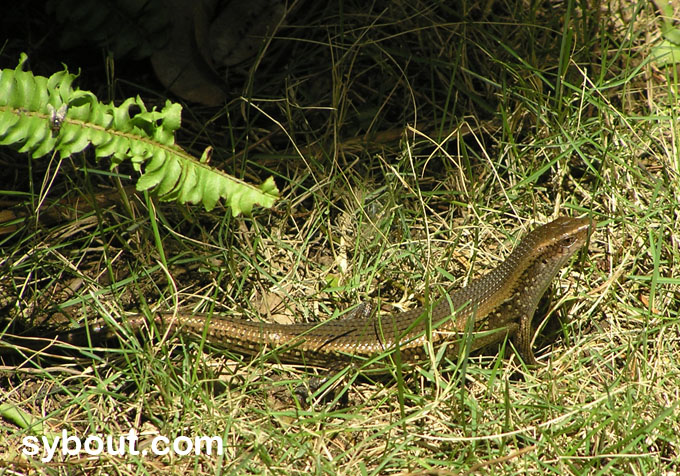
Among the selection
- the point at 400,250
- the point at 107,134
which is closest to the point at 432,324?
the point at 400,250

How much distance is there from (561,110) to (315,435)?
2460 millimetres

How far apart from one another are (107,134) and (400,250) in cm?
183

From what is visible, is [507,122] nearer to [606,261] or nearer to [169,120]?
[606,261]

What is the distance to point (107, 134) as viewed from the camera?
10.3 feet

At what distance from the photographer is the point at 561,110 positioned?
4.35 meters

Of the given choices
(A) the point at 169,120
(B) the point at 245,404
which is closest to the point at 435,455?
(B) the point at 245,404

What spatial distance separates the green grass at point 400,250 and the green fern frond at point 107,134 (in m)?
0.53

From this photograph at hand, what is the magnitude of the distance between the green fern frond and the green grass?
0.53m

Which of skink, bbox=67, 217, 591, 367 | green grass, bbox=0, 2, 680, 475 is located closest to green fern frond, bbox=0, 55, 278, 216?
green grass, bbox=0, 2, 680, 475

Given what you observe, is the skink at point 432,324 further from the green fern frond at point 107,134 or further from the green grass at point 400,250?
the green fern frond at point 107,134

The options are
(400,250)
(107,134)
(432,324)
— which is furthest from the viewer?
(400,250)

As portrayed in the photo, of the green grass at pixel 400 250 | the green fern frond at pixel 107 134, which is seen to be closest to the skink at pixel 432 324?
the green grass at pixel 400 250

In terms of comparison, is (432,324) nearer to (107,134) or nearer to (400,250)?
(400,250)

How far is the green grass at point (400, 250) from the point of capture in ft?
11.4
